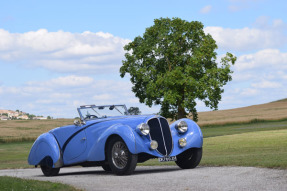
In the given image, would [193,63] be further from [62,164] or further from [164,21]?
[62,164]

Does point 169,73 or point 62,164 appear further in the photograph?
point 169,73

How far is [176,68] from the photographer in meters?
48.0

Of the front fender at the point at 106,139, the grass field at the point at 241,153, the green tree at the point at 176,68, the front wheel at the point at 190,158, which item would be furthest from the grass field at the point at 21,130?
the front fender at the point at 106,139

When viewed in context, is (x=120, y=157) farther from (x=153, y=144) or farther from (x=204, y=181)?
(x=204, y=181)

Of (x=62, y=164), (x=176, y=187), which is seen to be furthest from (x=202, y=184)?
(x=62, y=164)

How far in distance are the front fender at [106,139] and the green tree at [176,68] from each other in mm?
31569

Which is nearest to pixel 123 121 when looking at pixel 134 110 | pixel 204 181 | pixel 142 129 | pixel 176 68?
pixel 142 129

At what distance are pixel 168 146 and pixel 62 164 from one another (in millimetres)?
3801

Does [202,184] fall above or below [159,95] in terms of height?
below

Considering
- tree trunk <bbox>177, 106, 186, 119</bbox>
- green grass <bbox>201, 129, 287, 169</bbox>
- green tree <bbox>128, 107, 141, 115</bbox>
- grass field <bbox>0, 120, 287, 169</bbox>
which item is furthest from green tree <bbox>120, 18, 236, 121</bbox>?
green tree <bbox>128, 107, 141, 115</bbox>

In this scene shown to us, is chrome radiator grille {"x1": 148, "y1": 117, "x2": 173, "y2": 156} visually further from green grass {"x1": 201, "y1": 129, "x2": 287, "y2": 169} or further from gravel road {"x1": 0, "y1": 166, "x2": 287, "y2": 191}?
green grass {"x1": 201, "y1": 129, "x2": 287, "y2": 169}

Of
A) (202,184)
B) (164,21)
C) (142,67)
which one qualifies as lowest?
(202,184)

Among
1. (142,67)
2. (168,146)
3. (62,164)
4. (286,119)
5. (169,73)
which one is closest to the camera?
(168,146)

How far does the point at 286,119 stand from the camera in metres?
69.8
